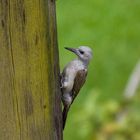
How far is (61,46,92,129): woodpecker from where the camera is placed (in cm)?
511

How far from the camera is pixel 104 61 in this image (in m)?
10.0

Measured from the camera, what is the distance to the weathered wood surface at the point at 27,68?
14.9 ft

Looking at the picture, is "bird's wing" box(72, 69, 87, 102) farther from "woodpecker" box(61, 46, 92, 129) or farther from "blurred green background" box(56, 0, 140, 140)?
"blurred green background" box(56, 0, 140, 140)

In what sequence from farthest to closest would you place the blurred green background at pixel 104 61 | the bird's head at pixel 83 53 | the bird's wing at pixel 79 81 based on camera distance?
the blurred green background at pixel 104 61
the bird's head at pixel 83 53
the bird's wing at pixel 79 81

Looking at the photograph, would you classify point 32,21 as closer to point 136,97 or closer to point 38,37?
point 38,37

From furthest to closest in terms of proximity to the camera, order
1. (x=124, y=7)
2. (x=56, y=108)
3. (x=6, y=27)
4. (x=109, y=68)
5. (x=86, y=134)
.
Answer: (x=124, y=7) → (x=109, y=68) → (x=86, y=134) → (x=56, y=108) → (x=6, y=27)

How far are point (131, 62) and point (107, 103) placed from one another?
109 centimetres

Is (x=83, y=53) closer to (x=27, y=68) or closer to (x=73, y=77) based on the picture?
(x=73, y=77)

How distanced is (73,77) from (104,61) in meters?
4.73

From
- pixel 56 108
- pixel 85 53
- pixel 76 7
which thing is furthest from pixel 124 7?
pixel 56 108

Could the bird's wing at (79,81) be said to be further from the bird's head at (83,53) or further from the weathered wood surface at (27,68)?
the weathered wood surface at (27,68)

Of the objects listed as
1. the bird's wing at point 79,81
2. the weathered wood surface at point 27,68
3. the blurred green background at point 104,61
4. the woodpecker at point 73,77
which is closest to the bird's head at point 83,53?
the woodpecker at point 73,77

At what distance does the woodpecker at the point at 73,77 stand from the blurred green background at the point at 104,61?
11.0 ft

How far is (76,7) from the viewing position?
10.5 metres
